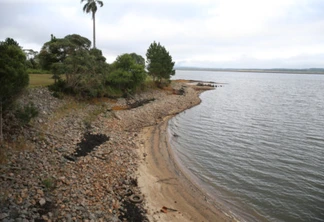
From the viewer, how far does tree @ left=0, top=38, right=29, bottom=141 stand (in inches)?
504

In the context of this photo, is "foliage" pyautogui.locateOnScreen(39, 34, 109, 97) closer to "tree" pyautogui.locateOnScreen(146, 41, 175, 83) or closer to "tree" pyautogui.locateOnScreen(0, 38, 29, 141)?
"tree" pyautogui.locateOnScreen(0, 38, 29, 141)

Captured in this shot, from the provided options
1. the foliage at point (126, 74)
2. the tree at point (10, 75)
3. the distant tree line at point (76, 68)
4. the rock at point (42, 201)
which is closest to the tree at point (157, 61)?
the distant tree line at point (76, 68)

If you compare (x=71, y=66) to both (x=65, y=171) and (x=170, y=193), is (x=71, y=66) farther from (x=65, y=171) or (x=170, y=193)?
(x=170, y=193)

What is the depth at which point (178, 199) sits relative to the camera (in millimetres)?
14352

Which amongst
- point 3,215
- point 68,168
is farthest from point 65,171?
point 3,215

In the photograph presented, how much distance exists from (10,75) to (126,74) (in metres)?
25.9

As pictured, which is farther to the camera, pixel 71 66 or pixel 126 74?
pixel 126 74

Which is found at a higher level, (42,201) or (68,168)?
(68,168)

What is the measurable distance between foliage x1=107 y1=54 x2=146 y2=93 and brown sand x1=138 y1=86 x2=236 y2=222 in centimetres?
2001

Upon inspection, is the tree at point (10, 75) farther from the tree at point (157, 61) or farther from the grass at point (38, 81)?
the tree at point (157, 61)

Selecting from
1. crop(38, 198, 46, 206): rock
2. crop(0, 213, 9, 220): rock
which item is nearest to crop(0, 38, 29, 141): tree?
crop(38, 198, 46, 206): rock

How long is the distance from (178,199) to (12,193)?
9.31 metres

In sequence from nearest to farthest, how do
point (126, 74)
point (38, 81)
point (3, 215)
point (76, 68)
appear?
1. point (3, 215)
2. point (76, 68)
3. point (38, 81)
4. point (126, 74)

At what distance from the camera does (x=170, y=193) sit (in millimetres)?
14922
